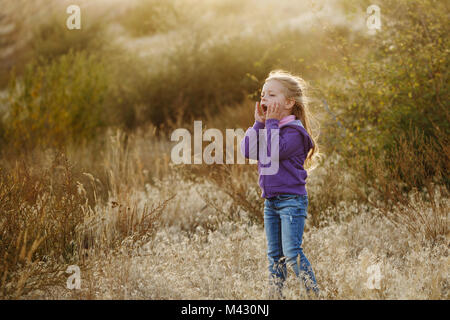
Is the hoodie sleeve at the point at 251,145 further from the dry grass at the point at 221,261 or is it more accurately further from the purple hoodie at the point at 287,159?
the dry grass at the point at 221,261

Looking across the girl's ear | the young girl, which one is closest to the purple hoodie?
the young girl

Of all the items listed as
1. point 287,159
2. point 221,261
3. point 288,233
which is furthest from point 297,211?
point 221,261

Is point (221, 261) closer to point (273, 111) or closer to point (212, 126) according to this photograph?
point (273, 111)

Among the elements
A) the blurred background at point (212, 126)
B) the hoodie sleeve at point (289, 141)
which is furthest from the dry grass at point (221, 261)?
the hoodie sleeve at point (289, 141)

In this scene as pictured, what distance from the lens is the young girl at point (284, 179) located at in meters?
2.58

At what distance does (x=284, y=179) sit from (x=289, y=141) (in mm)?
222

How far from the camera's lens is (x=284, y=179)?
8.53 feet

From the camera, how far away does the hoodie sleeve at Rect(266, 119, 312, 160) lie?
260 cm

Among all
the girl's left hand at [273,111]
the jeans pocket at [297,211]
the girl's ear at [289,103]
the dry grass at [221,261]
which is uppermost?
the girl's ear at [289,103]

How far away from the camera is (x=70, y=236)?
3.23 m

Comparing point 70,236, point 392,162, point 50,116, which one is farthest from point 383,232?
point 50,116

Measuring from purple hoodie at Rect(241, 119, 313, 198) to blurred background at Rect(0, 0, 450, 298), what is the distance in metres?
0.45

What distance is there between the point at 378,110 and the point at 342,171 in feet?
2.45
